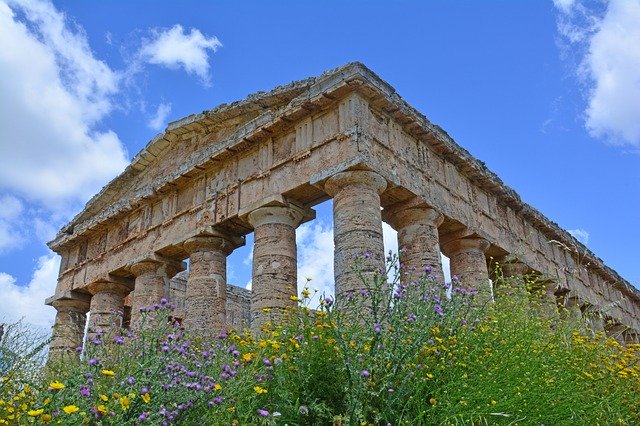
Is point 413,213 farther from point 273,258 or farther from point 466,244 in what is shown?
point 273,258

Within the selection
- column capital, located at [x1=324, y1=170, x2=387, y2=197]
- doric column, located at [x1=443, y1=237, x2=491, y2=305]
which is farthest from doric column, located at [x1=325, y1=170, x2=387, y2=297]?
doric column, located at [x1=443, y1=237, x2=491, y2=305]

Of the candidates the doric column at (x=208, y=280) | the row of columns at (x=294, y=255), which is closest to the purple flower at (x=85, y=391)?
the row of columns at (x=294, y=255)

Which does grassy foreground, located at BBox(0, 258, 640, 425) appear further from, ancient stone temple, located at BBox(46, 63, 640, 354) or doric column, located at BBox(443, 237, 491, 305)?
doric column, located at BBox(443, 237, 491, 305)

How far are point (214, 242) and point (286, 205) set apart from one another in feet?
7.36

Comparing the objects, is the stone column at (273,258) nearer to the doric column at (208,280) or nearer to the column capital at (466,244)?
the doric column at (208,280)

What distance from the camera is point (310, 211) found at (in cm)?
1204

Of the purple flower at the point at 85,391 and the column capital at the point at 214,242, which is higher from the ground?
the column capital at the point at 214,242

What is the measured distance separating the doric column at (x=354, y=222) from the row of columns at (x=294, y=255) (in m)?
0.02

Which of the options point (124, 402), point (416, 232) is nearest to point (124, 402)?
point (124, 402)

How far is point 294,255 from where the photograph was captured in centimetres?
1160

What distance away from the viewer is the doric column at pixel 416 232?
11.4 metres

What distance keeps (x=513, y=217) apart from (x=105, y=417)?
13.3m

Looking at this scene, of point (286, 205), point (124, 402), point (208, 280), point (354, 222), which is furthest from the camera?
point (208, 280)

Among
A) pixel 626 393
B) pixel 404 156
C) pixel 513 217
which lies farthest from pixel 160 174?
pixel 626 393
